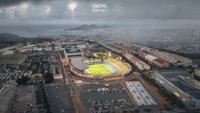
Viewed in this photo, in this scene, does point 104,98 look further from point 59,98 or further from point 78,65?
point 78,65

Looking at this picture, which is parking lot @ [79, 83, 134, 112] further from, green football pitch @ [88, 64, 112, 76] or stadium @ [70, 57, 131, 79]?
green football pitch @ [88, 64, 112, 76]

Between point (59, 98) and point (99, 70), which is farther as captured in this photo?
point (99, 70)

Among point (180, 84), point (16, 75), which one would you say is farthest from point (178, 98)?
point (16, 75)

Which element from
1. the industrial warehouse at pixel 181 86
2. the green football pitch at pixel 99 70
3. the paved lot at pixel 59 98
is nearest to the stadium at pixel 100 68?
the green football pitch at pixel 99 70

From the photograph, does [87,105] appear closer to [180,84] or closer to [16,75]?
[180,84]

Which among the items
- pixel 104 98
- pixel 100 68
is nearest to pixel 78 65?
pixel 100 68
